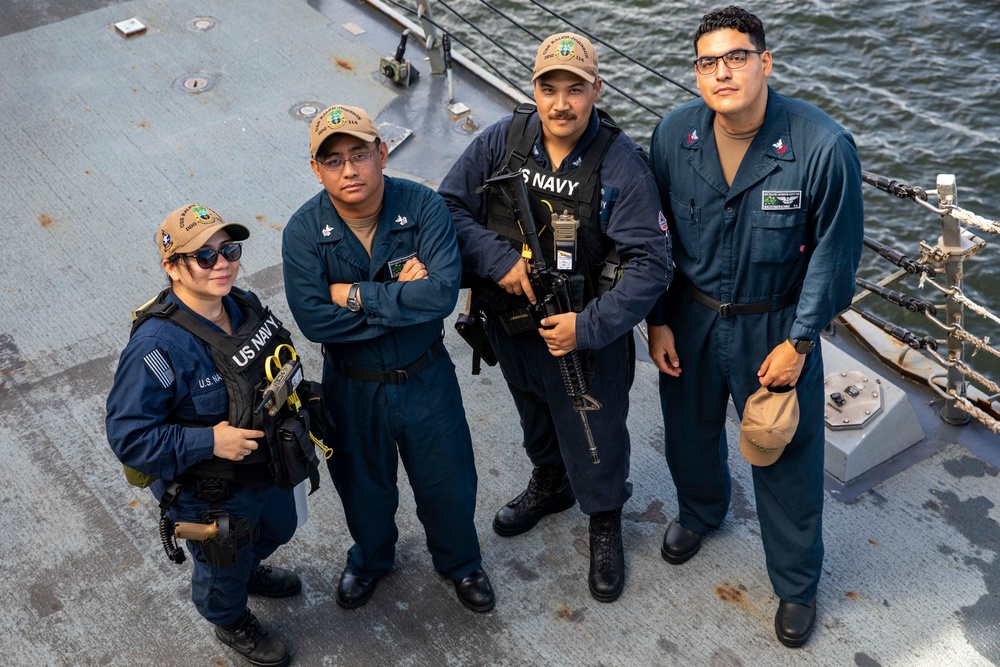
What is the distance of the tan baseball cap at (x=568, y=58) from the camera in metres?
3.52

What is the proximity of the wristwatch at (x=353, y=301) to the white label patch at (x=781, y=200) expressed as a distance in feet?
4.63

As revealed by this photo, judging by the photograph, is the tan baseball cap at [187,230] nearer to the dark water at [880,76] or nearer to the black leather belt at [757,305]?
the black leather belt at [757,305]

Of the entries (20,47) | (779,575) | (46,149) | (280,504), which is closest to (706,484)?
(779,575)

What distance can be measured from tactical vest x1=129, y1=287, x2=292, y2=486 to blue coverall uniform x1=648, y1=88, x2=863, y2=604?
4.82ft

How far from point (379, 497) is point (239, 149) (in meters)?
3.52

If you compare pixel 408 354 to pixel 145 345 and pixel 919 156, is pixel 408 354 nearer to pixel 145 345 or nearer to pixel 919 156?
pixel 145 345

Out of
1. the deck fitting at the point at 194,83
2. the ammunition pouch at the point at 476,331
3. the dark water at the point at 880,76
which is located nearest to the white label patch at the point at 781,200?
the ammunition pouch at the point at 476,331

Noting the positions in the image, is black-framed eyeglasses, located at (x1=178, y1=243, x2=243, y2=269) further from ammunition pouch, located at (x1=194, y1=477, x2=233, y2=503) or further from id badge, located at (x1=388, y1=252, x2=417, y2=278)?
ammunition pouch, located at (x1=194, y1=477, x2=233, y2=503)

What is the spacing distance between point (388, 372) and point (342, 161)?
0.77 m

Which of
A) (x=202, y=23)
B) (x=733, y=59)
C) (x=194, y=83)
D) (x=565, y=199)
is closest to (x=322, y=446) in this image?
(x=565, y=199)

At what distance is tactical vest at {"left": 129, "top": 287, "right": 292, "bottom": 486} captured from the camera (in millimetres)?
3328

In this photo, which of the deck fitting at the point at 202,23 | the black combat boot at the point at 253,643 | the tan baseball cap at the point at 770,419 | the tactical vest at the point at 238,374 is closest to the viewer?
the tactical vest at the point at 238,374

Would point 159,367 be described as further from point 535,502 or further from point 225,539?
point 535,502

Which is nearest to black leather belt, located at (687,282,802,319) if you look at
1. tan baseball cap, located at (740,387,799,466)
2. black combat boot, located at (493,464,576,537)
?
tan baseball cap, located at (740,387,799,466)
